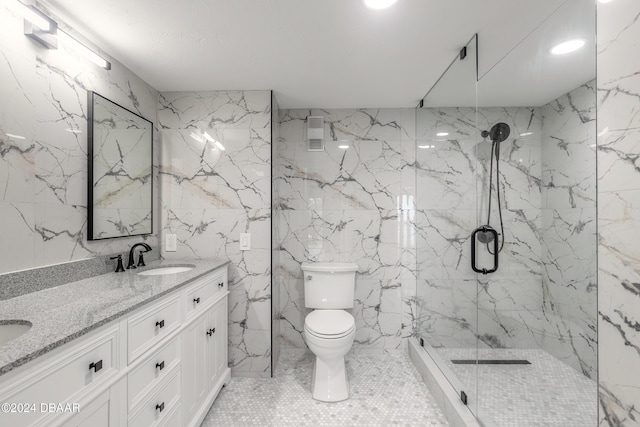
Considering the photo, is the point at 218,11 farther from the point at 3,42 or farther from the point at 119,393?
the point at 119,393

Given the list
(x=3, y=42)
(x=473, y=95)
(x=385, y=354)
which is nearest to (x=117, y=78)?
(x=3, y=42)

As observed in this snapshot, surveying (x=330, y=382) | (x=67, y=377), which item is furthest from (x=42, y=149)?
(x=330, y=382)

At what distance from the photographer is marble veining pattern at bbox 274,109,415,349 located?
8.61ft

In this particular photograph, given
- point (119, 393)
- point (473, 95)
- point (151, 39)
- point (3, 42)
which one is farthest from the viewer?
point (473, 95)

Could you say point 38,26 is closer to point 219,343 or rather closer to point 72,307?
point 72,307

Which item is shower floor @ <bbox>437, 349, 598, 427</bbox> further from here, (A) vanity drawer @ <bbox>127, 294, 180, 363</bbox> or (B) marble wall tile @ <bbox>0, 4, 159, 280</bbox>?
(B) marble wall tile @ <bbox>0, 4, 159, 280</bbox>

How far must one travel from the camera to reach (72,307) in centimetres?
104

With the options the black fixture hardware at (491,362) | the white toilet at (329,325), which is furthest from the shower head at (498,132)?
the white toilet at (329,325)

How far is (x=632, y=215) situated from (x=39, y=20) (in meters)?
2.42

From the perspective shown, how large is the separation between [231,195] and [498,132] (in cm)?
187

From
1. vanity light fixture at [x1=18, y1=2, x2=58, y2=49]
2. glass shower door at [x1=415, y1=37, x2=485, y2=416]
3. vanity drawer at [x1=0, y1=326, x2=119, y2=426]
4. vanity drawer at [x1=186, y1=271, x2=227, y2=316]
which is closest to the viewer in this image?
vanity drawer at [x1=0, y1=326, x2=119, y2=426]

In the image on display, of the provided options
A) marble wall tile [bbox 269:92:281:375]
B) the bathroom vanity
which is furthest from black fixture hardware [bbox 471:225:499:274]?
the bathroom vanity

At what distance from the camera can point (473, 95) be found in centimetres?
173

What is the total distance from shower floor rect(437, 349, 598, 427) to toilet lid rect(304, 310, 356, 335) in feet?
2.63
